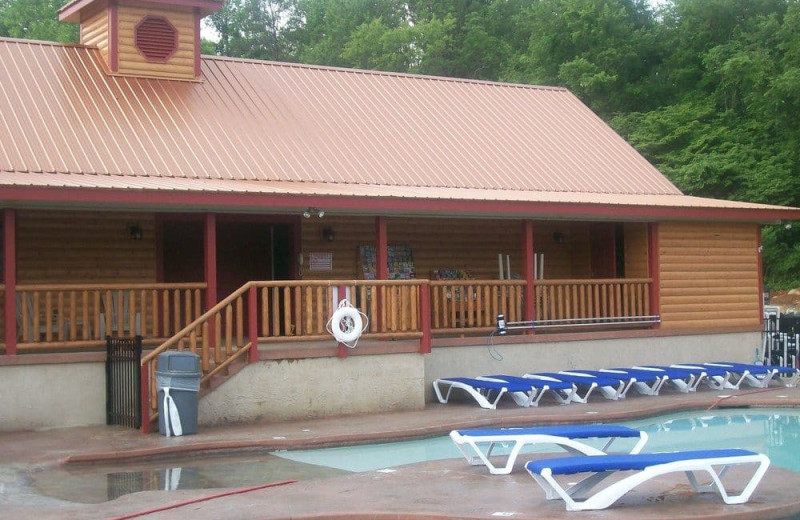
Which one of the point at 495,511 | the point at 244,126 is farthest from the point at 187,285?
the point at 495,511

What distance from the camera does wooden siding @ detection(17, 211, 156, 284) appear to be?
54.6 ft

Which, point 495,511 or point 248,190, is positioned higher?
point 248,190

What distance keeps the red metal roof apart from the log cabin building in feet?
0.18

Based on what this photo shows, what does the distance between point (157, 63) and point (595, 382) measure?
944 cm

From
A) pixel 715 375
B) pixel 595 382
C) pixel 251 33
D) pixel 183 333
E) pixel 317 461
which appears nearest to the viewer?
pixel 317 461

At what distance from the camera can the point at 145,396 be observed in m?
13.5

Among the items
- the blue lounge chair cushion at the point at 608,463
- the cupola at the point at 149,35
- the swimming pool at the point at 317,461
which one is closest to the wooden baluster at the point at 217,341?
the swimming pool at the point at 317,461

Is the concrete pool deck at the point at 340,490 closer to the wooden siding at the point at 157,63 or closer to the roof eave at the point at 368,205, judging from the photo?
the roof eave at the point at 368,205

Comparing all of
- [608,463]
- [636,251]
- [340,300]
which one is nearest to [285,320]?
[340,300]

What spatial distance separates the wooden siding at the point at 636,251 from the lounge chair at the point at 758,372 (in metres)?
2.07

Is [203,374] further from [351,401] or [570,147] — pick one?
[570,147]

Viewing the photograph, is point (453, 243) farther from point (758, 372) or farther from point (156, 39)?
point (156, 39)

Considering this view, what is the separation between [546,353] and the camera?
18219 mm

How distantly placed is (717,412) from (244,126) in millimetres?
8877
